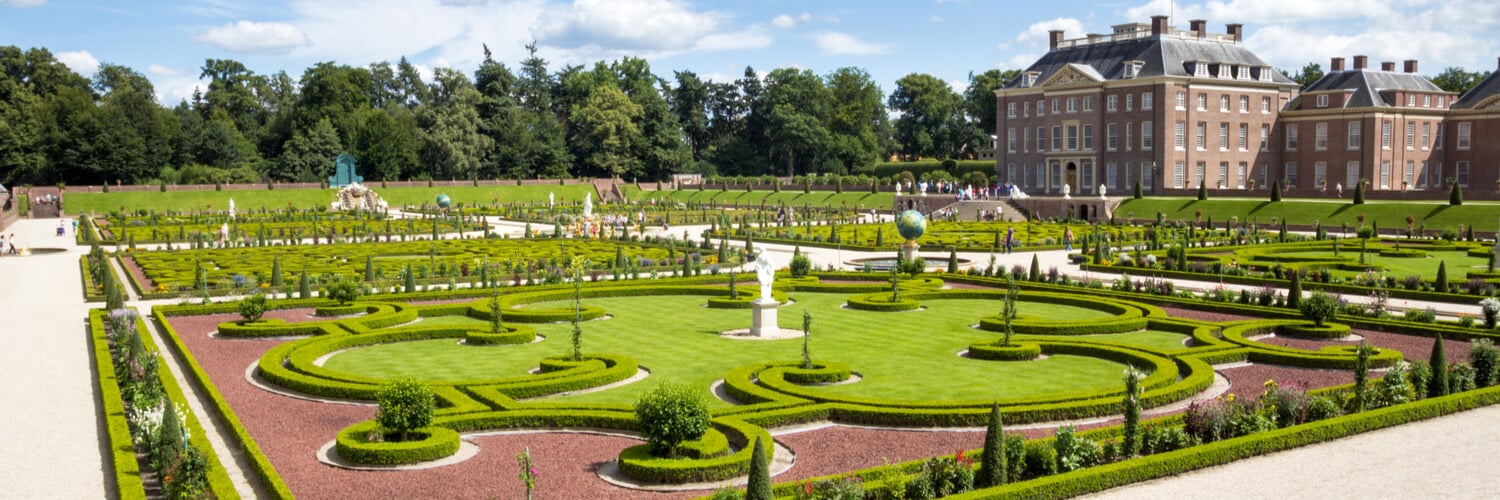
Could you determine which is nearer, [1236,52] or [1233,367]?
[1233,367]

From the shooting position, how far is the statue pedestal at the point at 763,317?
25375 millimetres

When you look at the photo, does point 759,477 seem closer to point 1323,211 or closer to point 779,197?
point 1323,211

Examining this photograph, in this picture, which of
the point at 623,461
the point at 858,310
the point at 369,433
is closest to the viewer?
the point at 623,461

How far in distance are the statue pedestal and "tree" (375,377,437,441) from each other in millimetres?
10344

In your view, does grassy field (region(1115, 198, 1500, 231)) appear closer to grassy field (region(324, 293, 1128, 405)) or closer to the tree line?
grassy field (region(324, 293, 1128, 405))

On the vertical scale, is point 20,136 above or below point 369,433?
above

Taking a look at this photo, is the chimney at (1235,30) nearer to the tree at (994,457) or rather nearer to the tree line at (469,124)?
the tree line at (469,124)

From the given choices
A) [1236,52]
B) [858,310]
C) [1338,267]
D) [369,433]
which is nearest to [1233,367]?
[858,310]

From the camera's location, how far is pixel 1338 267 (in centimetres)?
3972

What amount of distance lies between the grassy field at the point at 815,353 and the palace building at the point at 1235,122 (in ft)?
167

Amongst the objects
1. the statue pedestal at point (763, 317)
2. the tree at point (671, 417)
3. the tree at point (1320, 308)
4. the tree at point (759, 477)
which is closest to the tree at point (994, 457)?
the tree at point (759, 477)

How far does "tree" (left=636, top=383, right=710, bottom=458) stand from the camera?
48.1ft

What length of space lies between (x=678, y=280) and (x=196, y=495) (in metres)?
22.3

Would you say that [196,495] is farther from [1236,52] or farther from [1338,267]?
[1236,52]
